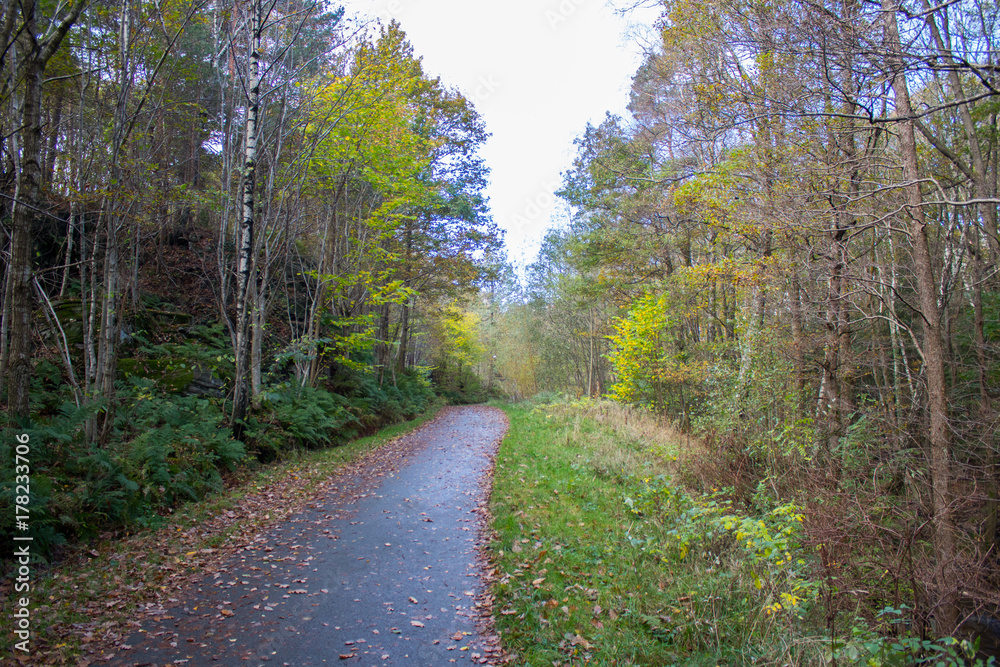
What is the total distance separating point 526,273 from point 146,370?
2449cm

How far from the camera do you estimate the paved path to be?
3779 mm

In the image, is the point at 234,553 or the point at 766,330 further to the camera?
the point at 766,330

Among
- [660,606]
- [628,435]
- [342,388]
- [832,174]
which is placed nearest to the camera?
[660,606]

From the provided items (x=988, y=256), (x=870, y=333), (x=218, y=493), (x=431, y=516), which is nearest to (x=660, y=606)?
(x=431, y=516)

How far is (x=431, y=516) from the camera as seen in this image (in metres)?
7.07

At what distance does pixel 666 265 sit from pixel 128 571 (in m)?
15.8

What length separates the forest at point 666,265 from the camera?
17.4 ft

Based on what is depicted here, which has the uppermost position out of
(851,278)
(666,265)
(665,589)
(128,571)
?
(666,265)

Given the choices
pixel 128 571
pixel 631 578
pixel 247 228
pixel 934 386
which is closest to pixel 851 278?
pixel 934 386

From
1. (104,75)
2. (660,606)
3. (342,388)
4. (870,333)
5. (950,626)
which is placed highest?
(104,75)

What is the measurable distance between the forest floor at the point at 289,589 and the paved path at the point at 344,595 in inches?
0.6

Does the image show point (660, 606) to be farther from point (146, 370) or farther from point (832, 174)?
point (146, 370)

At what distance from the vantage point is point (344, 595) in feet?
15.3

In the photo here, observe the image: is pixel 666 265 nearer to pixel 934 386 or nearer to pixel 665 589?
pixel 934 386
